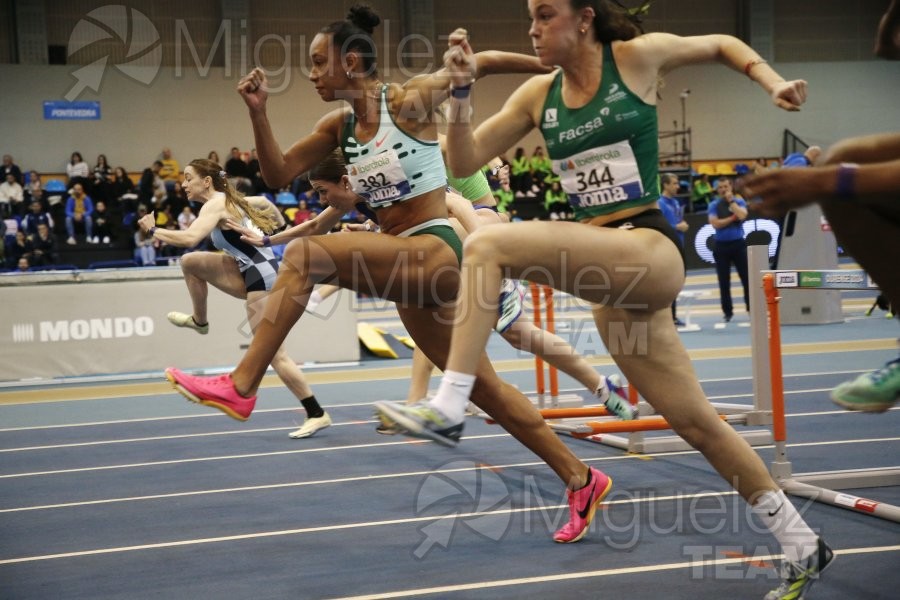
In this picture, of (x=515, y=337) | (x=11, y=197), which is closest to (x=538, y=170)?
(x=11, y=197)

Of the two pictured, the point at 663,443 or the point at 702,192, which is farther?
the point at 702,192

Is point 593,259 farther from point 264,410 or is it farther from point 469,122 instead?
point 264,410

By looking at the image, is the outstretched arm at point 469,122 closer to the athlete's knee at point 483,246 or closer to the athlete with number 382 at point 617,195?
the athlete with number 382 at point 617,195

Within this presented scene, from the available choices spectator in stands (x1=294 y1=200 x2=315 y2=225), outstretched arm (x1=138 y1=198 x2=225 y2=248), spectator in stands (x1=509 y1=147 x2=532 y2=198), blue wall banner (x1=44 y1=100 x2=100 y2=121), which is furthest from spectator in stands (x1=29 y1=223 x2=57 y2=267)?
outstretched arm (x1=138 y1=198 x2=225 y2=248)

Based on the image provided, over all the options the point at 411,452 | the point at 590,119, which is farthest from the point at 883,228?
the point at 411,452

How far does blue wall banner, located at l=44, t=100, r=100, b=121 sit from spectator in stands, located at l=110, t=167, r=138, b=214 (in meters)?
3.17

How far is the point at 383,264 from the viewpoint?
377 cm

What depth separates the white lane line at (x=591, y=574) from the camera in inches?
150

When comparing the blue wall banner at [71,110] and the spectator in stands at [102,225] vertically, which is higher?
the blue wall banner at [71,110]

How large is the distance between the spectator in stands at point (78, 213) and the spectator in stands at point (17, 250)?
5.97ft

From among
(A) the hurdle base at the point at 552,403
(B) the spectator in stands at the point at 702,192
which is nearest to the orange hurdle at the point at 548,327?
(A) the hurdle base at the point at 552,403

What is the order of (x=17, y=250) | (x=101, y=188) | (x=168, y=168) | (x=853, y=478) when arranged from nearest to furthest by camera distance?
1. (x=853, y=478)
2. (x=17, y=250)
3. (x=101, y=188)
4. (x=168, y=168)

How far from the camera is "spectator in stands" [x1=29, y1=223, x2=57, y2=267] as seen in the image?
17.5 metres

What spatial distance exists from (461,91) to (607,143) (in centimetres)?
52
